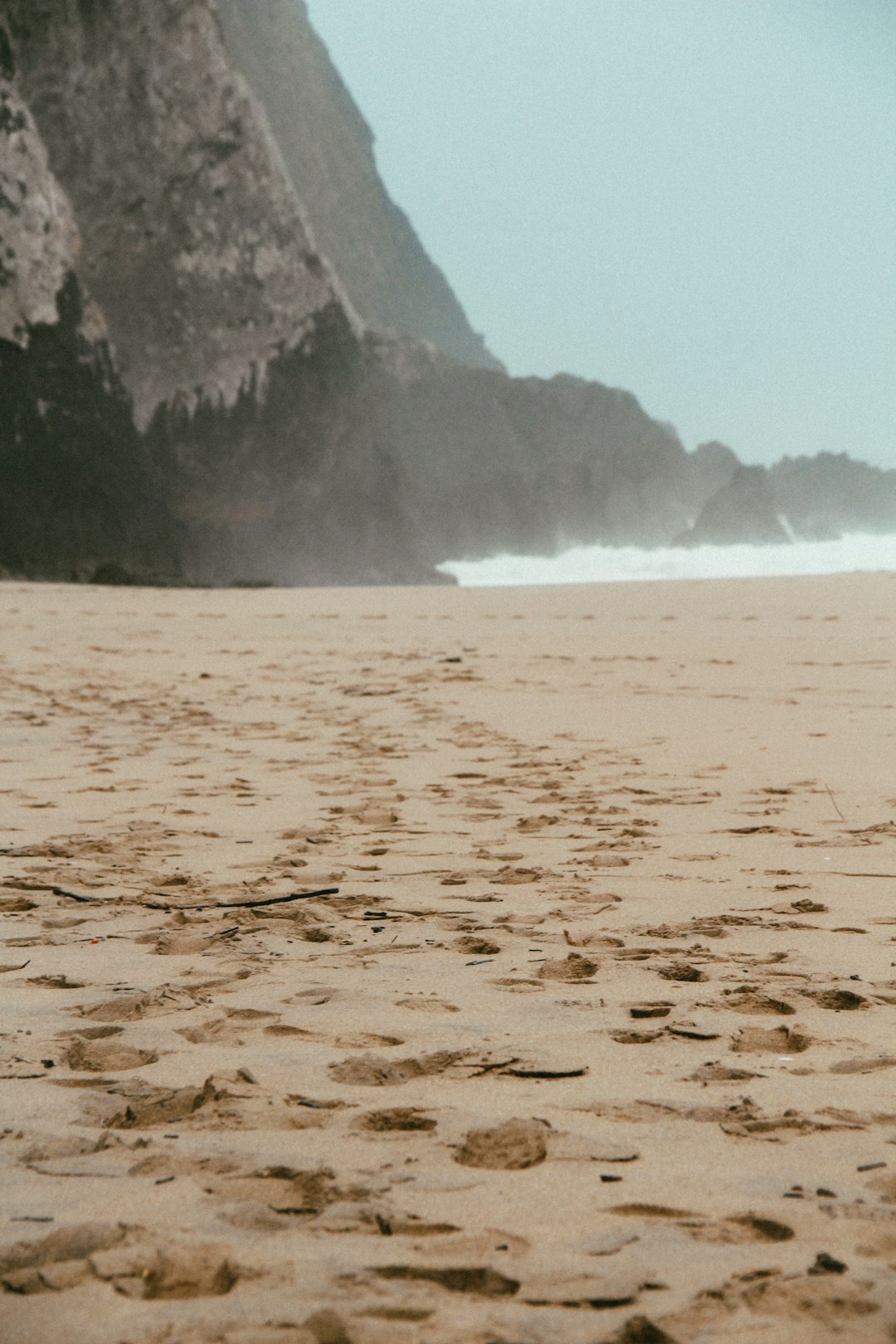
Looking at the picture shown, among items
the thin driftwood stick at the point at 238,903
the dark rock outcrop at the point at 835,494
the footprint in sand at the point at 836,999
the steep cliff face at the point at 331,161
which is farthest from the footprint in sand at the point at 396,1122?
the dark rock outcrop at the point at 835,494

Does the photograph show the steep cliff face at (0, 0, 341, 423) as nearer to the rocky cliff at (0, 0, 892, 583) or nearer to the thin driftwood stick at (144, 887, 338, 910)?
→ the rocky cliff at (0, 0, 892, 583)

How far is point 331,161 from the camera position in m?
70.6

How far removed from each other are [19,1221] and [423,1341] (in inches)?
20.6

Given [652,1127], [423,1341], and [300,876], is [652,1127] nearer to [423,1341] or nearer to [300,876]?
[423,1341]

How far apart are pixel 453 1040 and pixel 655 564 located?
4976 centimetres

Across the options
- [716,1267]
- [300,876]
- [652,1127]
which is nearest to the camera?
[716,1267]

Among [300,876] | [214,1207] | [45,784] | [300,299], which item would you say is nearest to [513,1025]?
[214,1207]

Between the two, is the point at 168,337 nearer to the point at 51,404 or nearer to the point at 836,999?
the point at 51,404

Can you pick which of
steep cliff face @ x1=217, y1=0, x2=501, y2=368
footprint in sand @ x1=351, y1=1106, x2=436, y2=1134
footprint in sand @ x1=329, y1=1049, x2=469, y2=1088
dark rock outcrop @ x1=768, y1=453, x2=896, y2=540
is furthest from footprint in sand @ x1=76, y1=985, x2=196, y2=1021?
dark rock outcrop @ x1=768, y1=453, x2=896, y2=540

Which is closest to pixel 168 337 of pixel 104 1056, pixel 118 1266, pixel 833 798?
pixel 833 798

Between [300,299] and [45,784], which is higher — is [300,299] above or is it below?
above

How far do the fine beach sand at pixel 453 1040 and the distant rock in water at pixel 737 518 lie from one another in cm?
7147

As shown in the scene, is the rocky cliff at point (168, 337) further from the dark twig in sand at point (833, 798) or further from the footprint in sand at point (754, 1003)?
the footprint in sand at point (754, 1003)

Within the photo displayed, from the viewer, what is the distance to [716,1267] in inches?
50.3
